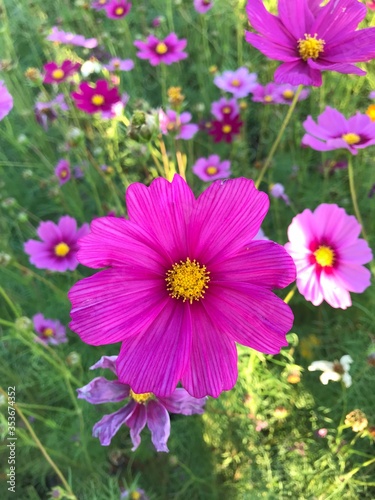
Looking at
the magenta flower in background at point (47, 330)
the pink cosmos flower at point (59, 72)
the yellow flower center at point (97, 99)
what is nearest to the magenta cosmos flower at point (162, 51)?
the pink cosmos flower at point (59, 72)

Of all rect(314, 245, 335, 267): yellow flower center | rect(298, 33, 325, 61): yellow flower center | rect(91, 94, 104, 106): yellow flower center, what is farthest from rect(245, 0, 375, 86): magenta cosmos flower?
rect(91, 94, 104, 106): yellow flower center

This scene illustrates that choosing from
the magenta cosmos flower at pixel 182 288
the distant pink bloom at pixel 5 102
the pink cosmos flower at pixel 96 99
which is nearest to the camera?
the magenta cosmos flower at pixel 182 288

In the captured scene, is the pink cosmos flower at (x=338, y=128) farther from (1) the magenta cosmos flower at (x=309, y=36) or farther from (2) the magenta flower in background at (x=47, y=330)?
(2) the magenta flower in background at (x=47, y=330)

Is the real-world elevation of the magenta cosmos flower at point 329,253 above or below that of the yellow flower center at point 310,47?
below

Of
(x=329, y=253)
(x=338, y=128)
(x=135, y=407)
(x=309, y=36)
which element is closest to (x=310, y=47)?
(x=309, y=36)

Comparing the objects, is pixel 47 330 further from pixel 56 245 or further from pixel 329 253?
pixel 329 253

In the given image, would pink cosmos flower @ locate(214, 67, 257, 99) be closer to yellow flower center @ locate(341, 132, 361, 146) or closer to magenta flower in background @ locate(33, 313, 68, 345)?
yellow flower center @ locate(341, 132, 361, 146)

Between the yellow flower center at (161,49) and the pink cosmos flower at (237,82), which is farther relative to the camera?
the yellow flower center at (161,49)
